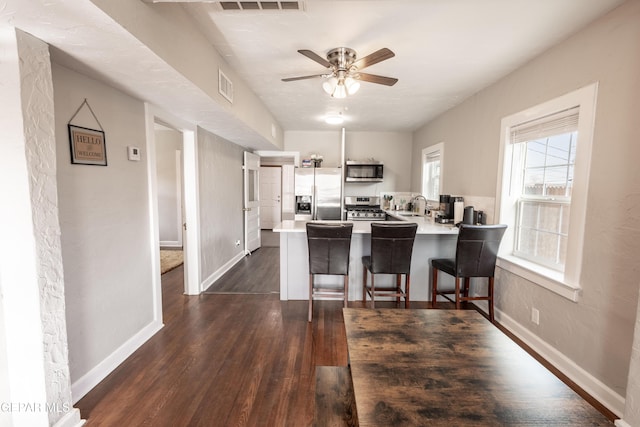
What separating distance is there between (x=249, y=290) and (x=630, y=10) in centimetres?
402

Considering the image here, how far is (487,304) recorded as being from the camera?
9.96 ft

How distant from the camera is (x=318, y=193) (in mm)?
5602

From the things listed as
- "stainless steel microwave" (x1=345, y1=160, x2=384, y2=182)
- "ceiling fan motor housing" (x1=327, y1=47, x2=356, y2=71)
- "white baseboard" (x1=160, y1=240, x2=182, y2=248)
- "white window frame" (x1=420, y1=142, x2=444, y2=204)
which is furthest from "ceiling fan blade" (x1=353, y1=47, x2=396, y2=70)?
"white baseboard" (x1=160, y1=240, x2=182, y2=248)

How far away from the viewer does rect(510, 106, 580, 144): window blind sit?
2066 mm

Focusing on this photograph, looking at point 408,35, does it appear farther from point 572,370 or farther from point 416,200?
point 416,200

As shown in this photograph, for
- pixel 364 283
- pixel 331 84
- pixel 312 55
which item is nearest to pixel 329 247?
pixel 364 283

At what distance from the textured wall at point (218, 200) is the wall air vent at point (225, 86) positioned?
102 cm

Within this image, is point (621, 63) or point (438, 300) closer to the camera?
point (621, 63)

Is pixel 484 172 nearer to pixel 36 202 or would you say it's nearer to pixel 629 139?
pixel 629 139

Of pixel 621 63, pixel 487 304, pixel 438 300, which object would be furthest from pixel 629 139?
pixel 438 300

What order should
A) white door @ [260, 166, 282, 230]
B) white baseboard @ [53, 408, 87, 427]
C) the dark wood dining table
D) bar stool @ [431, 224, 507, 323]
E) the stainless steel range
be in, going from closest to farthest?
the dark wood dining table, white baseboard @ [53, 408, 87, 427], bar stool @ [431, 224, 507, 323], the stainless steel range, white door @ [260, 166, 282, 230]

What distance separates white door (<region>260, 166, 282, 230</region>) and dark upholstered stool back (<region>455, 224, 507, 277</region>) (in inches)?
238

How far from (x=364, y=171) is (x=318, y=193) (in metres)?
1.04

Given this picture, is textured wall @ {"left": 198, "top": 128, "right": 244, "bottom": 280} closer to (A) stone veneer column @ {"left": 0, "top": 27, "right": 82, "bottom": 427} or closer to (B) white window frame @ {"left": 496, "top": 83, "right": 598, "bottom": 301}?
(A) stone veneer column @ {"left": 0, "top": 27, "right": 82, "bottom": 427}
